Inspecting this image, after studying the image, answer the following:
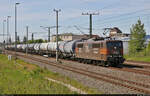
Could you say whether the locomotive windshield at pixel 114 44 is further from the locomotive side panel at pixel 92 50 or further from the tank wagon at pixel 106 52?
the locomotive side panel at pixel 92 50

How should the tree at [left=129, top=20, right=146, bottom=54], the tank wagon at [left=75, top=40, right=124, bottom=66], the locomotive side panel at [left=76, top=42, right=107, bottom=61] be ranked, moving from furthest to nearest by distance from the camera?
the tree at [left=129, top=20, right=146, bottom=54] → the locomotive side panel at [left=76, top=42, right=107, bottom=61] → the tank wagon at [left=75, top=40, right=124, bottom=66]

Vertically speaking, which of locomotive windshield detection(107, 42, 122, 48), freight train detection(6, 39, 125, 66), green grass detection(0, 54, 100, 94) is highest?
locomotive windshield detection(107, 42, 122, 48)

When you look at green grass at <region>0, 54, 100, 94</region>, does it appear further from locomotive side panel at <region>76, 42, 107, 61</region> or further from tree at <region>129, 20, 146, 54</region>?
tree at <region>129, 20, 146, 54</region>

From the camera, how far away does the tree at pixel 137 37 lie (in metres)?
65.4

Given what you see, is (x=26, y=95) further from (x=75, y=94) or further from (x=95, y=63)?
(x=95, y=63)

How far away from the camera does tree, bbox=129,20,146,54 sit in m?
65.4

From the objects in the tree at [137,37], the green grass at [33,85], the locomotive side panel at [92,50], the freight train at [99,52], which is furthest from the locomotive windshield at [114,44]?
the tree at [137,37]

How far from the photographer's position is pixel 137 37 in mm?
66000

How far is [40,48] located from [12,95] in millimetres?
56276

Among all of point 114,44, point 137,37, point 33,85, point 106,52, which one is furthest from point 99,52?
point 137,37

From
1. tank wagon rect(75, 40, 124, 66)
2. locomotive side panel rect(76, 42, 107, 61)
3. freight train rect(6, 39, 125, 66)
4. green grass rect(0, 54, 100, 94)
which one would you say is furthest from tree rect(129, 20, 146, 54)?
green grass rect(0, 54, 100, 94)

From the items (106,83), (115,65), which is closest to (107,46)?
(115,65)

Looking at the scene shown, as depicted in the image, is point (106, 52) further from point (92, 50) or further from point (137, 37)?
point (137, 37)

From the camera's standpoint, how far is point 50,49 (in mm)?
58750
